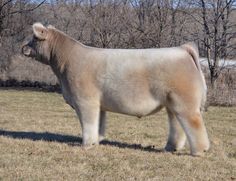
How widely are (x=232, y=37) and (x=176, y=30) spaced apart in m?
3.62

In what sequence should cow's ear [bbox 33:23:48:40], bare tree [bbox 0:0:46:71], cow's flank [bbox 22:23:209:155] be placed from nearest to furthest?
cow's flank [bbox 22:23:209:155] < cow's ear [bbox 33:23:48:40] < bare tree [bbox 0:0:46:71]

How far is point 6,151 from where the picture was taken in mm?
9367

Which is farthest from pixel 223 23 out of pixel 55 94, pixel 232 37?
pixel 55 94

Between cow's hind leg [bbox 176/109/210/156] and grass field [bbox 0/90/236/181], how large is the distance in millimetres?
207

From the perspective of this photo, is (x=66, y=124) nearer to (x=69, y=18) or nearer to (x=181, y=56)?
(x=181, y=56)

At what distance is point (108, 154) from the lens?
9.24 metres

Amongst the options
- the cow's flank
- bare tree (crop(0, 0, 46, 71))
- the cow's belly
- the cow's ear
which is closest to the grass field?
the cow's flank

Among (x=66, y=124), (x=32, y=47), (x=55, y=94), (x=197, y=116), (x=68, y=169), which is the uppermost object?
(x=32, y=47)

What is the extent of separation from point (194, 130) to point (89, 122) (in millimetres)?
1898

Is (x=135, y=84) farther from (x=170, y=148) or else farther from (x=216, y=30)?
(x=216, y=30)

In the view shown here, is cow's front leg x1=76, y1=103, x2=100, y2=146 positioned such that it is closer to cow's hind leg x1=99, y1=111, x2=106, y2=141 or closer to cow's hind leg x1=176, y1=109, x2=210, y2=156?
cow's hind leg x1=99, y1=111, x2=106, y2=141

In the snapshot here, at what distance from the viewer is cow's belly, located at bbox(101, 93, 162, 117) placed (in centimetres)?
927

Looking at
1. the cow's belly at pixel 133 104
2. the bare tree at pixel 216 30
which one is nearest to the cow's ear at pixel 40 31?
the cow's belly at pixel 133 104

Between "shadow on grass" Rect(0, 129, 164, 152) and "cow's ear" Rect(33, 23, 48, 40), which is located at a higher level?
"cow's ear" Rect(33, 23, 48, 40)
